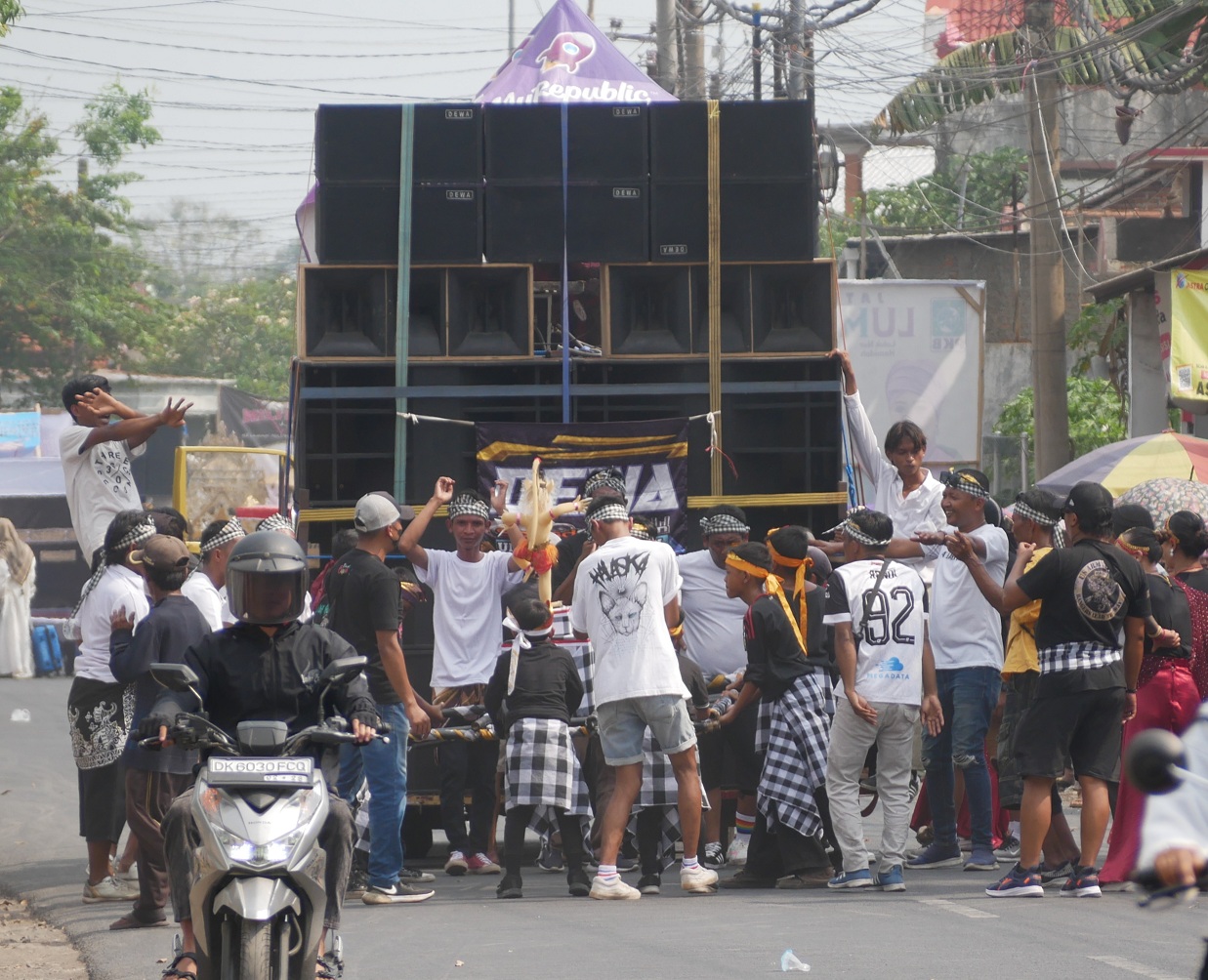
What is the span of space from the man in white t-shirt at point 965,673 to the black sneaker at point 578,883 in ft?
6.61

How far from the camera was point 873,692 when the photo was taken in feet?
29.8

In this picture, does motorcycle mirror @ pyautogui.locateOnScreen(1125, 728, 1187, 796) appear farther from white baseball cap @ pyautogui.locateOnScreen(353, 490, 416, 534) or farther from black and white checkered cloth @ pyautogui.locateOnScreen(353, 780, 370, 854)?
black and white checkered cloth @ pyautogui.locateOnScreen(353, 780, 370, 854)

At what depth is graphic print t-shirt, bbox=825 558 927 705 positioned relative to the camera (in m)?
9.07

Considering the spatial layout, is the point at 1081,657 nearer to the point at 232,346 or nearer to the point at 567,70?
the point at 567,70

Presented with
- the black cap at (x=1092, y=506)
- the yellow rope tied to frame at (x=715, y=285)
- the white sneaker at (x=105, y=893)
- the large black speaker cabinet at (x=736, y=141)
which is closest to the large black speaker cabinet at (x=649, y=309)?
the yellow rope tied to frame at (x=715, y=285)

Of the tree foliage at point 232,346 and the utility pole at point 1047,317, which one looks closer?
the utility pole at point 1047,317

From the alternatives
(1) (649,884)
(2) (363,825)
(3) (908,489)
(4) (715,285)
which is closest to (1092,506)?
(3) (908,489)

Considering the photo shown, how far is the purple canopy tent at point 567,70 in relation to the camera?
16.1 metres

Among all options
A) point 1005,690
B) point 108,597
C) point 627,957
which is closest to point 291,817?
point 627,957

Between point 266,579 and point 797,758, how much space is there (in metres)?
4.27

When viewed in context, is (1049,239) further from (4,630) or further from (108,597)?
(4,630)

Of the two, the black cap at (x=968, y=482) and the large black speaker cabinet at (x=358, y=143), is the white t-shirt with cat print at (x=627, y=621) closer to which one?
the black cap at (x=968, y=482)

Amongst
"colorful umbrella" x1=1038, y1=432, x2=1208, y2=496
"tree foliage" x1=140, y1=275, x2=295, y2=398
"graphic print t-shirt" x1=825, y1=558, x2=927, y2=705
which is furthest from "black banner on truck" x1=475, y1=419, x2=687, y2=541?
"tree foliage" x1=140, y1=275, x2=295, y2=398

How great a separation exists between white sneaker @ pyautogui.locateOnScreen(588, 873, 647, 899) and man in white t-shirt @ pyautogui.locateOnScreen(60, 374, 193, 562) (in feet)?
10.5
